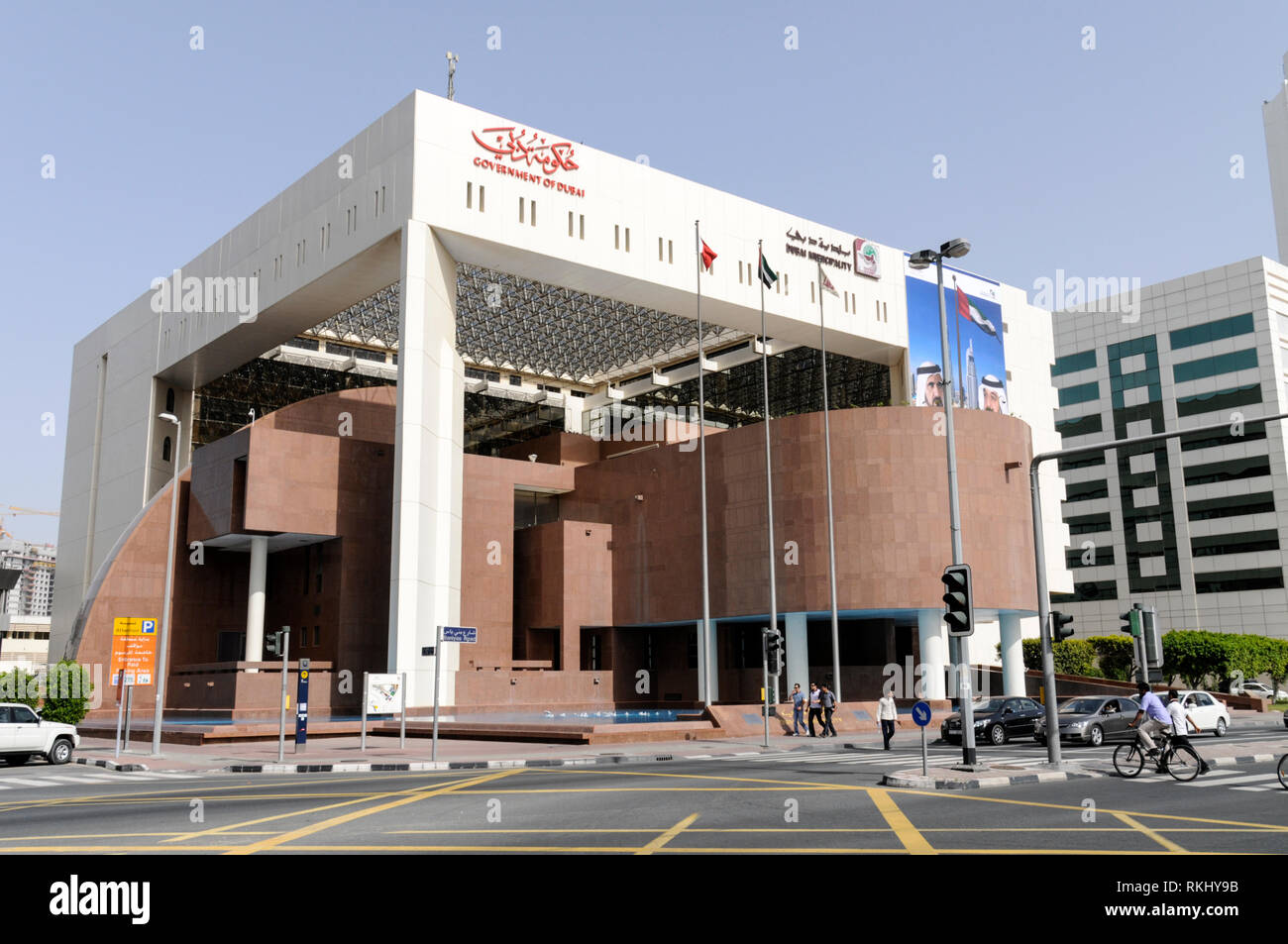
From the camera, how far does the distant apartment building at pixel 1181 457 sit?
92.6m

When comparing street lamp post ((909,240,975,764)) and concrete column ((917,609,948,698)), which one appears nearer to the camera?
street lamp post ((909,240,975,764))

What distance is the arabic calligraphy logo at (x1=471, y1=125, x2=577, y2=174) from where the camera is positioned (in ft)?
159

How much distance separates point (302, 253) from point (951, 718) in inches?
1488

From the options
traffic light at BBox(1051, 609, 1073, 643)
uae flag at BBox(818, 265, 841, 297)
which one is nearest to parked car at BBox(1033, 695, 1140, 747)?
traffic light at BBox(1051, 609, 1073, 643)

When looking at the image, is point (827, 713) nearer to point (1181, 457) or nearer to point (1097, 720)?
point (1097, 720)

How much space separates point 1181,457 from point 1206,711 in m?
71.3

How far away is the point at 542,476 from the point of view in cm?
6284

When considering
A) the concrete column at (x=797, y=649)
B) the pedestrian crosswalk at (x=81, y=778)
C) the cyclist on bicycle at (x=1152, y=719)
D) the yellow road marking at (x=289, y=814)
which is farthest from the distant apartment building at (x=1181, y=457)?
the yellow road marking at (x=289, y=814)

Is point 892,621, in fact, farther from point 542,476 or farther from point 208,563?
point 208,563

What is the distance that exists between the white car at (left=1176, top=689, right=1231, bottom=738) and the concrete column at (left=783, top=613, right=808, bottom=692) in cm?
2040

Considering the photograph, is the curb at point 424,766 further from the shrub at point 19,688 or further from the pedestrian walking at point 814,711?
the shrub at point 19,688

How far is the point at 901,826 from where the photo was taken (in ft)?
40.8

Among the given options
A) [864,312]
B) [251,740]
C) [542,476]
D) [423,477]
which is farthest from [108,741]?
[864,312]

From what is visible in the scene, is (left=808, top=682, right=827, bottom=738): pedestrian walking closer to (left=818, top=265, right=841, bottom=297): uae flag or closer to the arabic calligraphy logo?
(left=818, top=265, right=841, bottom=297): uae flag
